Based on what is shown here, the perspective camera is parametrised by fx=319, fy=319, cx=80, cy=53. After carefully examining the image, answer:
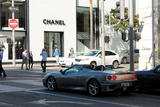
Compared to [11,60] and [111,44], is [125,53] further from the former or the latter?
[11,60]

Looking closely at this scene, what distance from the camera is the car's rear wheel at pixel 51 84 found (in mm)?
12875

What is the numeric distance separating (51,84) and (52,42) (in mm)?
23773

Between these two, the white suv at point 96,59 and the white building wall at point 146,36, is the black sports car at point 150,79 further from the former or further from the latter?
the white suv at point 96,59

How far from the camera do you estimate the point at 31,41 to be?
1350 inches

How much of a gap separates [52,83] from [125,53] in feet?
73.2

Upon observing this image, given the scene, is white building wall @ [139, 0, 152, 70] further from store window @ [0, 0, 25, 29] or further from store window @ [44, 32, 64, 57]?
store window @ [0, 0, 25, 29]

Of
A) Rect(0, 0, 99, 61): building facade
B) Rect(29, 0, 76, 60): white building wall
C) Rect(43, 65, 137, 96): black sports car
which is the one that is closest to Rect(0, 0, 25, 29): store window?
Rect(0, 0, 99, 61): building facade

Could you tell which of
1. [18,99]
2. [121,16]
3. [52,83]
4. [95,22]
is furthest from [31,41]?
[18,99]

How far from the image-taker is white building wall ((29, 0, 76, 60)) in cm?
3453

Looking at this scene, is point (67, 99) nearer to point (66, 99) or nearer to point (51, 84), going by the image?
point (66, 99)

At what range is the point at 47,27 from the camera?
116ft

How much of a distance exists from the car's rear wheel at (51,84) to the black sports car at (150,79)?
3.32m

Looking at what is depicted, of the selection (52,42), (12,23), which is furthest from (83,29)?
(12,23)

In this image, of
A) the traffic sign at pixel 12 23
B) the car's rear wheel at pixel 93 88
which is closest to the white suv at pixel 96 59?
the traffic sign at pixel 12 23
